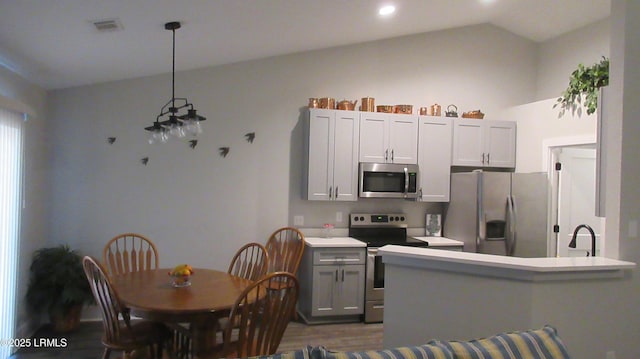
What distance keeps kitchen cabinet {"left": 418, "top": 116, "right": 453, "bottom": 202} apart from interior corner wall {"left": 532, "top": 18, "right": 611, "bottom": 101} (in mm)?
1583

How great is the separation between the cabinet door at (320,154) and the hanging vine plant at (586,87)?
98.9 inches

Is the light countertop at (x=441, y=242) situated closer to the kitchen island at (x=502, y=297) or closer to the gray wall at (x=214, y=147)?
the gray wall at (x=214, y=147)

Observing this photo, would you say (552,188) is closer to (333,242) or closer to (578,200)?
(578,200)

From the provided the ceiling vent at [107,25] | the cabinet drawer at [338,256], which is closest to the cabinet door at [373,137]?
the cabinet drawer at [338,256]

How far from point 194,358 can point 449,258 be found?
5.70 feet

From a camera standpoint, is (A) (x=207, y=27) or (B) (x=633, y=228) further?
(A) (x=207, y=27)

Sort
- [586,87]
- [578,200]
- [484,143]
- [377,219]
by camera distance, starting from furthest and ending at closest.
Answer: [484,143] → [377,219] → [578,200] → [586,87]

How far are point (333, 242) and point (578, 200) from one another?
2.79 meters

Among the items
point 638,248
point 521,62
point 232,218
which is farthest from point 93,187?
point 521,62

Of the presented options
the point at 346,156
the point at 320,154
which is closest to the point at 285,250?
the point at 320,154

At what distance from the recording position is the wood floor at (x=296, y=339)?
3.42m

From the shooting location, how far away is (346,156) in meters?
4.54

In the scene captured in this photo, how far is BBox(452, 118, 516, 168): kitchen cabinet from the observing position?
487cm

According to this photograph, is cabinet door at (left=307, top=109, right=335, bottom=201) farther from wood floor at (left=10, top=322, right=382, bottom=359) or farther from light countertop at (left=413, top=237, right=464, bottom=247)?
wood floor at (left=10, top=322, right=382, bottom=359)
